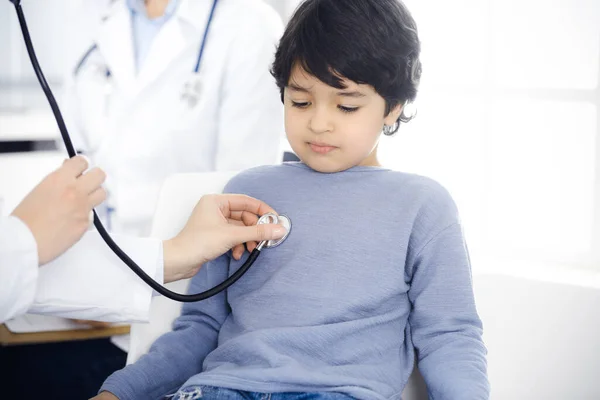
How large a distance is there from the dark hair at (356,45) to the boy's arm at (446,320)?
0.84 ft

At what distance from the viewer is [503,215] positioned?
1666 mm

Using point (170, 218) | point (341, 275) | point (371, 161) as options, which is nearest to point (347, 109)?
point (371, 161)

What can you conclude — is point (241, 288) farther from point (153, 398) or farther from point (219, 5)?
point (219, 5)

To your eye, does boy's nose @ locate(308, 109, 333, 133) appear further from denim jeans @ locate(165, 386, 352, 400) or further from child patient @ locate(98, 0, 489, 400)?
denim jeans @ locate(165, 386, 352, 400)

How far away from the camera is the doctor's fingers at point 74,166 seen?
2.85ft

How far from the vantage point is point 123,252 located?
0.93 meters

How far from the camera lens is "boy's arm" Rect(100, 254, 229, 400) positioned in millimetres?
990

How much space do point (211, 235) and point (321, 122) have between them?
24 centimetres

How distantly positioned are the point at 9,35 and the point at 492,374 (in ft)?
7.92

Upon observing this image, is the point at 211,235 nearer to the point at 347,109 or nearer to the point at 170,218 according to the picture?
the point at 170,218

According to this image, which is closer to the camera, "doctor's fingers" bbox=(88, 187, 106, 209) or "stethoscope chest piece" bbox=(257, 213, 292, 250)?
"doctor's fingers" bbox=(88, 187, 106, 209)

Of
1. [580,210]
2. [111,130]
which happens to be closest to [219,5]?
[111,130]

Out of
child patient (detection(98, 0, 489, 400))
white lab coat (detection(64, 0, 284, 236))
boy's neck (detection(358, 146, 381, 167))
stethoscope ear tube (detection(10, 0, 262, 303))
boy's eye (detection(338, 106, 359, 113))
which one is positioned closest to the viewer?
stethoscope ear tube (detection(10, 0, 262, 303))

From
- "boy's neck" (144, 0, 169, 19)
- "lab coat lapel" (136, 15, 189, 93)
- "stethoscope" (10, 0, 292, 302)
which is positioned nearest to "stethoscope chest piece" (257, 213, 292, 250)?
"stethoscope" (10, 0, 292, 302)
